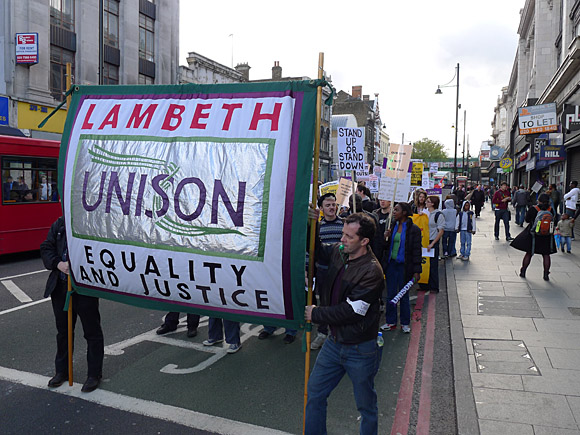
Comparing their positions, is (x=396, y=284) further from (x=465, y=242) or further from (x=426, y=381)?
(x=465, y=242)

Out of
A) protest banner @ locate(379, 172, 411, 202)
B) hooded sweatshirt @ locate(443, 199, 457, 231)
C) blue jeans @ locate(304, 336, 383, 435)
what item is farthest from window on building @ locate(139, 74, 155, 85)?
blue jeans @ locate(304, 336, 383, 435)

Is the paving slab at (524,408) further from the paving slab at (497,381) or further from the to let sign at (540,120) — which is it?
the to let sign at (540,120)

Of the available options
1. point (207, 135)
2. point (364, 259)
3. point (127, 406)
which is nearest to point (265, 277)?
point (364, 259)

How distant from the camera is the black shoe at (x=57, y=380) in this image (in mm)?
4531

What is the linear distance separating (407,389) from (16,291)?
699 cm

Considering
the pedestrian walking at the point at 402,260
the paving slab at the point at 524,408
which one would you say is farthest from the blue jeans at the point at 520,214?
the paving slab at the point at 524,408

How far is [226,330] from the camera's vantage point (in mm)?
5613

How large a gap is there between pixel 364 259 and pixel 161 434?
218 centimetres

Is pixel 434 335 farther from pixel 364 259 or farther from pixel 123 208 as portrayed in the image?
pixel 123 208

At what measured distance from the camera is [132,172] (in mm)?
4008

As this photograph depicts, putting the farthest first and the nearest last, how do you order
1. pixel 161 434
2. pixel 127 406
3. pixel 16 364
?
pixel 16 364
pixel 127 406
pixel 161 434

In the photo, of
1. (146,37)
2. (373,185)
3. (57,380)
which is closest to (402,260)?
(57,380)

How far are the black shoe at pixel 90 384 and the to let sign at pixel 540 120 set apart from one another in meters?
15.7

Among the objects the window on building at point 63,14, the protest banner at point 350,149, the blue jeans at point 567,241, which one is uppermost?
the window on building at point 63,14
